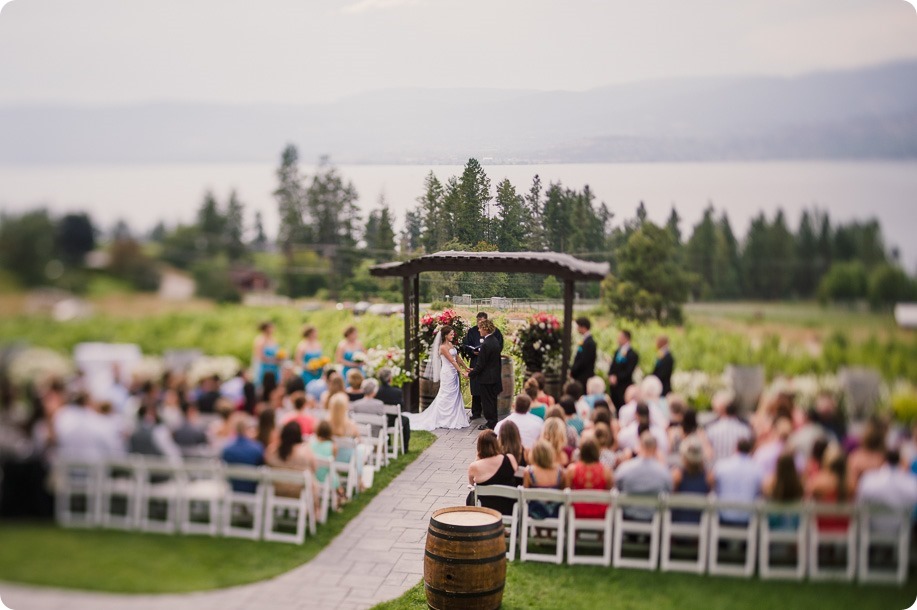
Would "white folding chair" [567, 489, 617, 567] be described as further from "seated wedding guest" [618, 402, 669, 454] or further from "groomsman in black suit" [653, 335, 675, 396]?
"groomsman in black suit" [653, 335, 675, 396]

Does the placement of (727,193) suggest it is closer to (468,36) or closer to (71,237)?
(468,36)

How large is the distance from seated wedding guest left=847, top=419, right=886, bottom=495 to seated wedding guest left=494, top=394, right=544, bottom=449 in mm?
2080

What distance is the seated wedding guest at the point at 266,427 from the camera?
17.9 ft

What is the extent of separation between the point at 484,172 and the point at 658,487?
253 cm

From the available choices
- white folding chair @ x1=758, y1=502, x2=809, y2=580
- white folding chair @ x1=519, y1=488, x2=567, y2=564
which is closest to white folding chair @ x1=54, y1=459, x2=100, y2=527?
white folding chair @ x1=519, y1=488, x2=567, y2=564

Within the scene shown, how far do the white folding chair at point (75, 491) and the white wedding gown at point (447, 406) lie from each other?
2362 mm

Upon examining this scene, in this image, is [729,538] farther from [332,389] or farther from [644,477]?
[332,389]

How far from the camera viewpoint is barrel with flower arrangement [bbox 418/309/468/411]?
19.6 ft

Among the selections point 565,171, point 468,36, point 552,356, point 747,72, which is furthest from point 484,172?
point 747,72

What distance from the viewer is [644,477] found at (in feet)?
16.8

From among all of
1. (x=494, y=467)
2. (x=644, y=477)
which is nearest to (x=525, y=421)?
(x=494, y=467)

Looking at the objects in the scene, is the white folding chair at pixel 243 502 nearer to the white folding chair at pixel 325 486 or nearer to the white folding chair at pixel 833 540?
the white folding chair at pixel 325 486

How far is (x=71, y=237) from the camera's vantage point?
5297 millimetres

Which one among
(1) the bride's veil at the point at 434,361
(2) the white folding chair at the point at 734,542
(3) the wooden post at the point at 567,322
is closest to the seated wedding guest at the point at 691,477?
(2) the white folding chair at the point at 734,542
